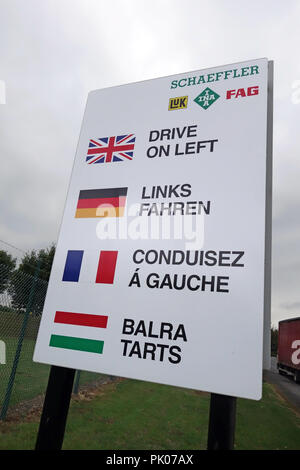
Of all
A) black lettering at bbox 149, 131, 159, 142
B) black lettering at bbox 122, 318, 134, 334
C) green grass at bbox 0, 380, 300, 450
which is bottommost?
green grass at bbox 0, 380, 300, 450

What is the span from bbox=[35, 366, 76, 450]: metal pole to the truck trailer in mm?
17821

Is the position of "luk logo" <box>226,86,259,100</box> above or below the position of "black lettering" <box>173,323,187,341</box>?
above

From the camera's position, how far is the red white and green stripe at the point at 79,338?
1532 millimetres

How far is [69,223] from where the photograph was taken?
1849mm

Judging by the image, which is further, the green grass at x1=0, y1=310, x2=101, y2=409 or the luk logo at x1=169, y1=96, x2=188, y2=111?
the green grass at x1=0, y1=310, x2=101, y2=409

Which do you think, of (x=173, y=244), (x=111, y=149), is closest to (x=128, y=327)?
(x=173, y=244)

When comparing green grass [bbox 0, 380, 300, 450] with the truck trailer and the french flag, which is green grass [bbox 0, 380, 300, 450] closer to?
the french flag

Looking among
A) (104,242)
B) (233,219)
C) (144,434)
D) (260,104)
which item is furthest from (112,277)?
(144,434)

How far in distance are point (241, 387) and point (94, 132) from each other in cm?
189

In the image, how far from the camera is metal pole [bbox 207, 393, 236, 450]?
127 centimetres

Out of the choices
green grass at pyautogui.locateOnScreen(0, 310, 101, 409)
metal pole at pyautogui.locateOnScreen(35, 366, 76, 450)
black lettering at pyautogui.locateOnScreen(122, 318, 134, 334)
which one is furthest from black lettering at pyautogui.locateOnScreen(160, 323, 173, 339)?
green grass at pyautogui.locateOnScreen(0, 310, 101, 409)

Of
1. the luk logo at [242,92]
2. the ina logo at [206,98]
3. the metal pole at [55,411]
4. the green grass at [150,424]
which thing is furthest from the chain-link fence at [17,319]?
the luk logo at [242,92]

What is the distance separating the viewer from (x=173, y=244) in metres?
1.59

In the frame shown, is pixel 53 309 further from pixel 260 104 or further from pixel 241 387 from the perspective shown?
pixel 260 104
